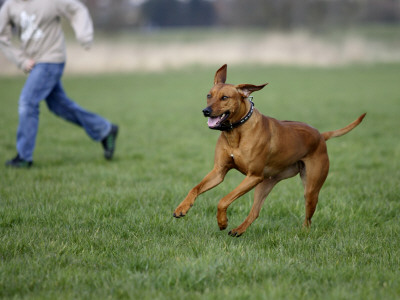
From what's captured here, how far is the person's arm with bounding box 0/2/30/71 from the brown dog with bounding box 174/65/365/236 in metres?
3.81

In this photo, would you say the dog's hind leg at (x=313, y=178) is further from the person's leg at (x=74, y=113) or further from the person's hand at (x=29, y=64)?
the person's hand at (x=29, y=64)

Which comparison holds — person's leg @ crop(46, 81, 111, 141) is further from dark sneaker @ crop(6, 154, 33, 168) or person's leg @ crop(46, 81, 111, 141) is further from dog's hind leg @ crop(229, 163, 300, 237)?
dog's hind leg @ crop(229, 163, 300, 237)

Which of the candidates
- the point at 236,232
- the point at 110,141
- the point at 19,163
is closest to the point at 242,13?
the point at 110,141

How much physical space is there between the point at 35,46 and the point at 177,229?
4070 millimetres

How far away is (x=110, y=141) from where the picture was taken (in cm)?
782

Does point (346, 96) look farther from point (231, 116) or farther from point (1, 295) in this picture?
point (1, 295)

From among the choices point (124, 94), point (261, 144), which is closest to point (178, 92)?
point (124, 94)

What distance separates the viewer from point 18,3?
272 inches

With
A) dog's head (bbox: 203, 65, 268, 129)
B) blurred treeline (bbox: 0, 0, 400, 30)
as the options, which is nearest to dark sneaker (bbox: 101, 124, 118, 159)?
dog's head (bbox: 203, 65, 268, 129)

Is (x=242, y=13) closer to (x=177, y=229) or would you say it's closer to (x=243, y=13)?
(x=243, y=13)

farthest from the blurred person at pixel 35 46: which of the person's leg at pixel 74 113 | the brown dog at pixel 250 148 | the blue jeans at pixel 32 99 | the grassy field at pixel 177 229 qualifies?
the brown dog at pixel 250 148

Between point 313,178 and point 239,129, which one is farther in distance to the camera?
point 313,178

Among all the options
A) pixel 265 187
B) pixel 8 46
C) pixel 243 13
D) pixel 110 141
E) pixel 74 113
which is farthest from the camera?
pixel 243 13

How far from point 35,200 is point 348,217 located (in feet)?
10.3
